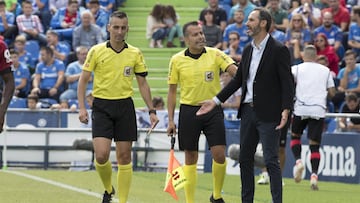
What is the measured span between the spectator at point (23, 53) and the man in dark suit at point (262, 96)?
50.4 ft

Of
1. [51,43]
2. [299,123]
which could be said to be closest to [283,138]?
[299,123]

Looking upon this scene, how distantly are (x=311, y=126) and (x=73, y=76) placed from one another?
872 centimetres

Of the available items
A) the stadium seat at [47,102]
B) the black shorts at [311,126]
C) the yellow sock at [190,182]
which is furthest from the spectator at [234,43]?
the yellow sock at [190,182]

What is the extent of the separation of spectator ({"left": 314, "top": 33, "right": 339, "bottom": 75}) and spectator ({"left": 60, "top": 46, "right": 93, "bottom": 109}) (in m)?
5.12

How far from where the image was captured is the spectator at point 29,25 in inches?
1125

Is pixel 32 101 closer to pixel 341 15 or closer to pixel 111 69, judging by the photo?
pixel 341 15

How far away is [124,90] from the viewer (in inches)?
546

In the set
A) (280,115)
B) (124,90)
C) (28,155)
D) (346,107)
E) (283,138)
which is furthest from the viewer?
(28,155)

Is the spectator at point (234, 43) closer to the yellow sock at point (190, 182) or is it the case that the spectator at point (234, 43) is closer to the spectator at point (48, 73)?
the spectator at point (48, 73)

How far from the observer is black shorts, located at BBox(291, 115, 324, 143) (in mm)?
18844

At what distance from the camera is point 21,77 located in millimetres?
26859

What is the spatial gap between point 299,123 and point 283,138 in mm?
1082

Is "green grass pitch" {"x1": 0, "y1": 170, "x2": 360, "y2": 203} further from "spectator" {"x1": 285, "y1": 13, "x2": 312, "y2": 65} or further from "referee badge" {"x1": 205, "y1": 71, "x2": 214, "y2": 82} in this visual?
"spectator" {"x1": 285, "y1": 13, "x2": 312, "y2": 65}

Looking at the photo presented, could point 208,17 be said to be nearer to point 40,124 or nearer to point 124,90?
point 40,124
